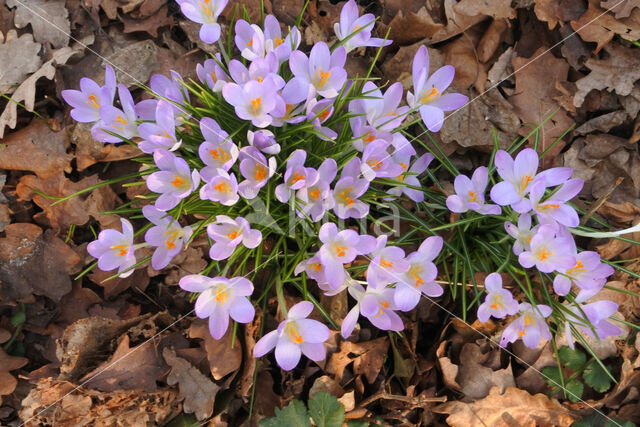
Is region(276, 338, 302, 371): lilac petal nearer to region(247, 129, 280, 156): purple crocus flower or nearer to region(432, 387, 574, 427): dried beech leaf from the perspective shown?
region(247, 129, 280, 156): purple crocus flower

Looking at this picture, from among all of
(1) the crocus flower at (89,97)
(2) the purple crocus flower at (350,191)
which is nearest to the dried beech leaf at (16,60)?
(1) the crocus flower at (89,97)

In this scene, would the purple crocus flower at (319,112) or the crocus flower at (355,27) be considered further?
the crocus flower at (355,27)

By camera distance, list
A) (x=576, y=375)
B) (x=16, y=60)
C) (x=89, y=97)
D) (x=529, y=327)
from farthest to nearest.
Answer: (x=16, y=60) < (x=576, y=375) < (x=529, y=327) < (x=89, y=97)

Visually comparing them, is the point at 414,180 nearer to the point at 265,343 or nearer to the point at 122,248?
the point at 265,343

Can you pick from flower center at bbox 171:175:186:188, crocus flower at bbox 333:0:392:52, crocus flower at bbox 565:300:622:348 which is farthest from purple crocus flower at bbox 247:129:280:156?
crocus flower at bbox 565:300:622:348

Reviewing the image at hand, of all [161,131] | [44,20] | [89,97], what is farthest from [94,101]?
[44,20]

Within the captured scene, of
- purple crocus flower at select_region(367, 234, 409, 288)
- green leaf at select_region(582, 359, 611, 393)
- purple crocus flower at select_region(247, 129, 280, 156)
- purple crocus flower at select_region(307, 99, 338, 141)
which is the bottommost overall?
green leaf at select_region(582, 359, 611, 393)

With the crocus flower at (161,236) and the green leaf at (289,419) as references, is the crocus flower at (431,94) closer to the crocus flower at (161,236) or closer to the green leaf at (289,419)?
the crocus flower at (161,236)
